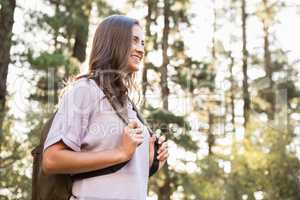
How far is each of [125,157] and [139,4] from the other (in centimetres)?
1353

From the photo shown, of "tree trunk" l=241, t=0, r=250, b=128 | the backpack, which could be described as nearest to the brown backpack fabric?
the backpack

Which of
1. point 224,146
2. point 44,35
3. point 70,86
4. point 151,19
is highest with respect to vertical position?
point 151,19

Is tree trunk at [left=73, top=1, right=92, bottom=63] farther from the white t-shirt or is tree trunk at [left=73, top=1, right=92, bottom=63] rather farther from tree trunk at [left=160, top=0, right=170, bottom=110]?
the white t-shirt

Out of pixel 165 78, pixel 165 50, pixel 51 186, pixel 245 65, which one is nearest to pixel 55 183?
pixel 51 186

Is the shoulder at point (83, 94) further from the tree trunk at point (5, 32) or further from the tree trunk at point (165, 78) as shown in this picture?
the tree trunk at point (165, 78)

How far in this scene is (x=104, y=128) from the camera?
2.00 m

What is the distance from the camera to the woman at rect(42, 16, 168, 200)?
1875 mm

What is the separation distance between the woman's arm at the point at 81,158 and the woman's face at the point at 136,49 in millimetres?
331

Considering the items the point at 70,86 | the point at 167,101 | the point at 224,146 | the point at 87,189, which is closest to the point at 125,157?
the point at 87,189

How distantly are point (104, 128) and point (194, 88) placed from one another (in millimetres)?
13674

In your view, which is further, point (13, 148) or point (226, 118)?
point (226, 118)

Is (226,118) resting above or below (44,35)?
below

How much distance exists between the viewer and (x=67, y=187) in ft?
6.31

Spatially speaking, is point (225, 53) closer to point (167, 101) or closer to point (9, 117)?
point (167, 101)
